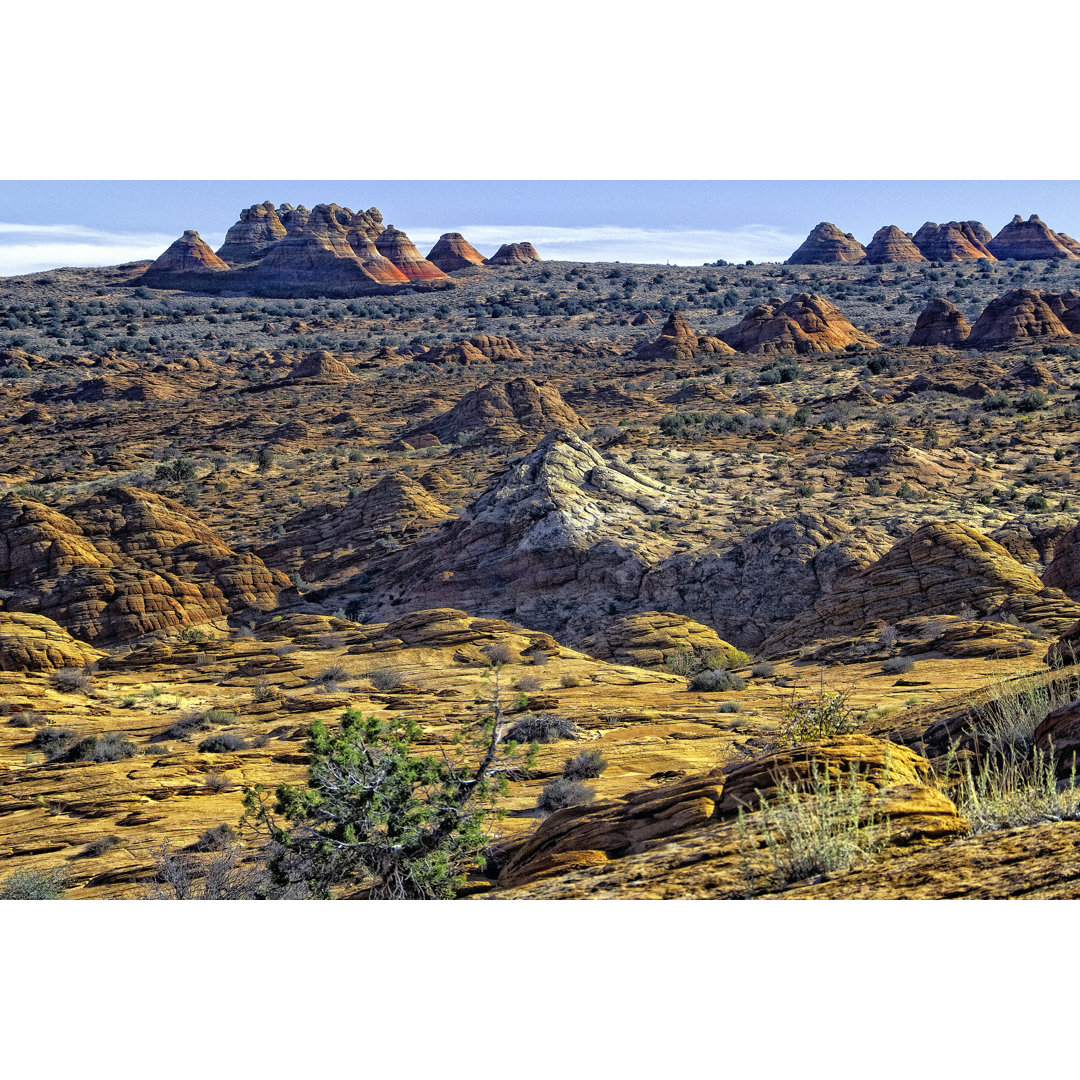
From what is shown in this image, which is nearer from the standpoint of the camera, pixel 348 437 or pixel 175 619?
pixel 175 619

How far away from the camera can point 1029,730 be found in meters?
8.06

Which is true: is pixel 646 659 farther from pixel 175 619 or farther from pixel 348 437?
pixel 348 437

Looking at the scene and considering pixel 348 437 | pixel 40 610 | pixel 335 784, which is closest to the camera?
pixel 335 784

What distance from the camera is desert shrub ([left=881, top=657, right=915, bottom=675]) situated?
17.1 metres

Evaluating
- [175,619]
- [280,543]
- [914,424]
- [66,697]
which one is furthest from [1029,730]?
[914,424]

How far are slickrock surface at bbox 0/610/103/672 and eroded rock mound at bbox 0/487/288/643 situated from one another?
7.08 feet

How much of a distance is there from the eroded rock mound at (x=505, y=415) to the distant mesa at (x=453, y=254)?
93460mm

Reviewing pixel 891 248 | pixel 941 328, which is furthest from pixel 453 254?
pixel 941 328

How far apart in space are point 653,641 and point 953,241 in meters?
129

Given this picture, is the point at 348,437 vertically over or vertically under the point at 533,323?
under

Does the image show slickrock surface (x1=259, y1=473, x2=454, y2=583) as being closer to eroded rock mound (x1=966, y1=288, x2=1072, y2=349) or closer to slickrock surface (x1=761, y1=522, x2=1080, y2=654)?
slickrock surface (x1=761, y1=522, x2=1080, y2=654)

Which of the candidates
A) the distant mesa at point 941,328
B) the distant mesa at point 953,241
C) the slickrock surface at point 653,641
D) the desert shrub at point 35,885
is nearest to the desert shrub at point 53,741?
the desert shrub at point 35,885

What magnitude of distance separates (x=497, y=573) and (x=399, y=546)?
479cm

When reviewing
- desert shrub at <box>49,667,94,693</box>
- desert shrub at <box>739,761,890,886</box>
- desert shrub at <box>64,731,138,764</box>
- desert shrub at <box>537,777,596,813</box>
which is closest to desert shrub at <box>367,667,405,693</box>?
desert shrub at <box>64,731,138,764</box>
